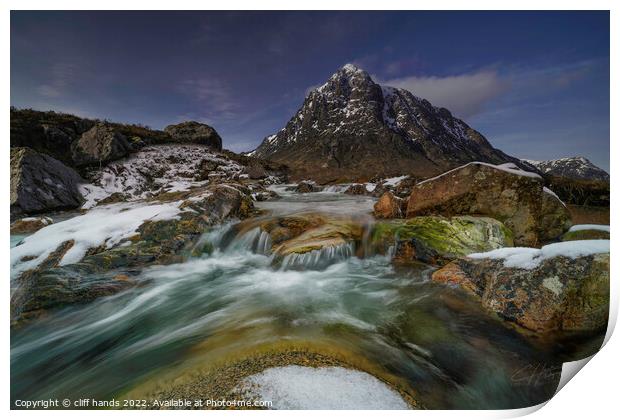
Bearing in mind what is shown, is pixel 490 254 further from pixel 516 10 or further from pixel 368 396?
pixel 516 10

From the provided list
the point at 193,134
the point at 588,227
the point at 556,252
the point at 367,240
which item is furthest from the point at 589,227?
the point at 193,134

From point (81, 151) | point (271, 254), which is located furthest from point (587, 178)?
point (81, 151)

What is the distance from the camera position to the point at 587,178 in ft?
13.3

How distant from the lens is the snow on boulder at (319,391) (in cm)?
217

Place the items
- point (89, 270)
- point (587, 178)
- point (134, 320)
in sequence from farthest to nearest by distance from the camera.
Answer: point (89, 270)
point (587, 178)
point (134, 320)

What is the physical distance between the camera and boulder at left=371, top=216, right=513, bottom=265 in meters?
4.71

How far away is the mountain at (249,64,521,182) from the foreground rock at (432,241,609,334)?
13527mm

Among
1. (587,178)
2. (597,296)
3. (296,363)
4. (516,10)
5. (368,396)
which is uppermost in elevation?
(516,10)

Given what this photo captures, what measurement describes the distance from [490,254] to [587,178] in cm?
223

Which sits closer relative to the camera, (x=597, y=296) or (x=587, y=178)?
(x=597, y=296)

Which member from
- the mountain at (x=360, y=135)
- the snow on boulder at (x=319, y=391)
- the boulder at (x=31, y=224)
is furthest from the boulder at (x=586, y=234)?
the mountain at (x=360, y=135)

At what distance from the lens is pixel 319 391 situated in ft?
7.25

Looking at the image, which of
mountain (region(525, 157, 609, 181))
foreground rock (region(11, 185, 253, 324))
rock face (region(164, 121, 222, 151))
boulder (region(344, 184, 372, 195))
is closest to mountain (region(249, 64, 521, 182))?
boulder (region(344, 184, 372, 195))
